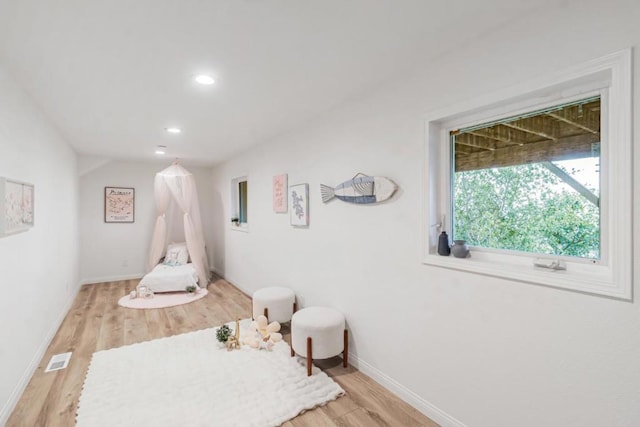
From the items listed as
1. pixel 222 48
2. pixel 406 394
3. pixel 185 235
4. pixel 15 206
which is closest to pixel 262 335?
pixel 406 394

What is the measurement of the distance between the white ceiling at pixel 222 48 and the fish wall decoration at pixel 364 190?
74 cm

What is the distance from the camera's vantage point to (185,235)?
5.54 metres

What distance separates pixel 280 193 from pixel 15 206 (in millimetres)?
2337

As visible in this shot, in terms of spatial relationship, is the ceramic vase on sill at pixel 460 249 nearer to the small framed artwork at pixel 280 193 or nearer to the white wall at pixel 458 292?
the white wall at pixel 458 292

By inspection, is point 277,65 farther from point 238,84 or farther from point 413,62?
point 413,62

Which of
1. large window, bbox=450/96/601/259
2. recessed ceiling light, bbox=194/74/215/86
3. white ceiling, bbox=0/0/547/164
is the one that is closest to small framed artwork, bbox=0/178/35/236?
white ceiling, bbox=0/0/547/164

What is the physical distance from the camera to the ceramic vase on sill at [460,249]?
1.88 m

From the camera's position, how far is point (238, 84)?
2328mm

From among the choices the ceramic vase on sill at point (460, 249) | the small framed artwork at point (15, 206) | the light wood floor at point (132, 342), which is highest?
the small framed artwork at point (15, 206)

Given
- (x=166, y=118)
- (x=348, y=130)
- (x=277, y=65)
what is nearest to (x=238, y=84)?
(x=277, y=65)

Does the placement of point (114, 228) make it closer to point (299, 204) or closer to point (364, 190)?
point (299, 204)

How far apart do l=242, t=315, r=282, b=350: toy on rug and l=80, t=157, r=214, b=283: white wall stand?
4.01 metres

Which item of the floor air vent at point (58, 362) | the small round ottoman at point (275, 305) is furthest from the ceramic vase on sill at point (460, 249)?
the floor air vent at point (58, 362)

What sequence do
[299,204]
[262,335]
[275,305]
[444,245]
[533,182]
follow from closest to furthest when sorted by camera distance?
[533,182] < [444,245] < [262,335] < [275,305] < [299,204]
